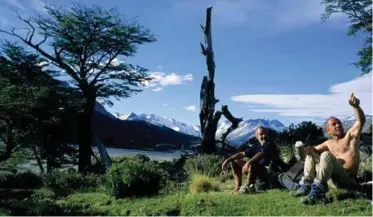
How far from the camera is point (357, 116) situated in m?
6.82

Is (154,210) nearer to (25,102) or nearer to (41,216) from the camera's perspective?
(41,216)

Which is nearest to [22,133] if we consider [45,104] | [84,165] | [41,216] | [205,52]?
[45,104]

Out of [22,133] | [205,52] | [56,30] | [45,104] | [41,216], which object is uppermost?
[56,30]

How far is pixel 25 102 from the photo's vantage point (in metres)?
17.5

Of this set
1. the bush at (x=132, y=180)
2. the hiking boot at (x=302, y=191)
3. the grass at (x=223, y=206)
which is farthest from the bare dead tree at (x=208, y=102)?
the hiking boot at (x=302, y=191)

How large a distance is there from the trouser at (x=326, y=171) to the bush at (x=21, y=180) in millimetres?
12186

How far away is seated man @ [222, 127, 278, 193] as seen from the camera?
28.6 ft

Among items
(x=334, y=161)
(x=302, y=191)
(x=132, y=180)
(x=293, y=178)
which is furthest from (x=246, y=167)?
(x=132, y=180)

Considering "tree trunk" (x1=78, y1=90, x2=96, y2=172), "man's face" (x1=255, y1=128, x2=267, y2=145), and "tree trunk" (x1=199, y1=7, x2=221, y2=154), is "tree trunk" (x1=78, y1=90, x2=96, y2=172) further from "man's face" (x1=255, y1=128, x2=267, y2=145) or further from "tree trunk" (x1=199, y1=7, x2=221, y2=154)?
"man's face" (x1=255, y1=128, x2=267, y2=145)

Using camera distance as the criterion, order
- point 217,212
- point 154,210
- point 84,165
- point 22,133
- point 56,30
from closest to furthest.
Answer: point 217,212, point 154,210, point 22,133, point 84,165, point 56,30

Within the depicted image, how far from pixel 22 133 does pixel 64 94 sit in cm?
312

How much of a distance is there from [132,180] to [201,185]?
1545mm

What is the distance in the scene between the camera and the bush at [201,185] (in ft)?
32.3

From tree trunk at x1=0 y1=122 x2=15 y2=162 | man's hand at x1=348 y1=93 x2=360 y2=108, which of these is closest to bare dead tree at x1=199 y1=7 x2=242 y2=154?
tree trunk at x1=0 y1=122 x2=15 y2=162
